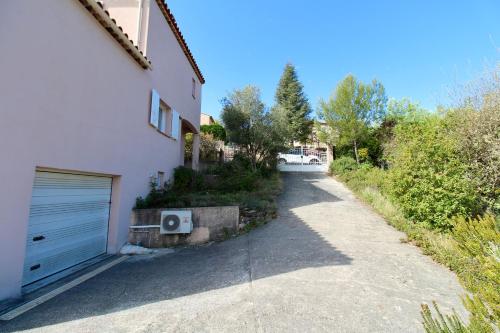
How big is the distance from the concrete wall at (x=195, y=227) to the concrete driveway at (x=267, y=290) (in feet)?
1.79

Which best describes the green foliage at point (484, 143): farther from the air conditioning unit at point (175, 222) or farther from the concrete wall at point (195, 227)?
the air conditioning unit at point (175, 222)

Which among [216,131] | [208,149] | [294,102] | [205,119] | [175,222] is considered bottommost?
[175,222]

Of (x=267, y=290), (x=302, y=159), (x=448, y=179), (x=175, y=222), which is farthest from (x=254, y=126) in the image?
(x=267, y=290)

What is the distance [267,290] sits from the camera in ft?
13.5

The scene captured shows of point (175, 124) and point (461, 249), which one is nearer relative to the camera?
point (461, 249)

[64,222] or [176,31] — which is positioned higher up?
[176,31]

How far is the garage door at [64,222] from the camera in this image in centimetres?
441

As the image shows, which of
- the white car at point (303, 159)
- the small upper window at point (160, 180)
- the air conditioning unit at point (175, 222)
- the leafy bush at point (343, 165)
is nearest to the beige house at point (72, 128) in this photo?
the small upper window at point (160, 180)

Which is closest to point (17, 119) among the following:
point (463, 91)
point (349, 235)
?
point (349, 235)

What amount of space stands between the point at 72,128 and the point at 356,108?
16860mm

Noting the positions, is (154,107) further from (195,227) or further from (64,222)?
(64,222)

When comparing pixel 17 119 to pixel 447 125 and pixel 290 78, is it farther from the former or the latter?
pixel 290 78

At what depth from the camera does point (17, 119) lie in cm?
A: 373

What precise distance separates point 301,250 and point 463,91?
9.54 m
